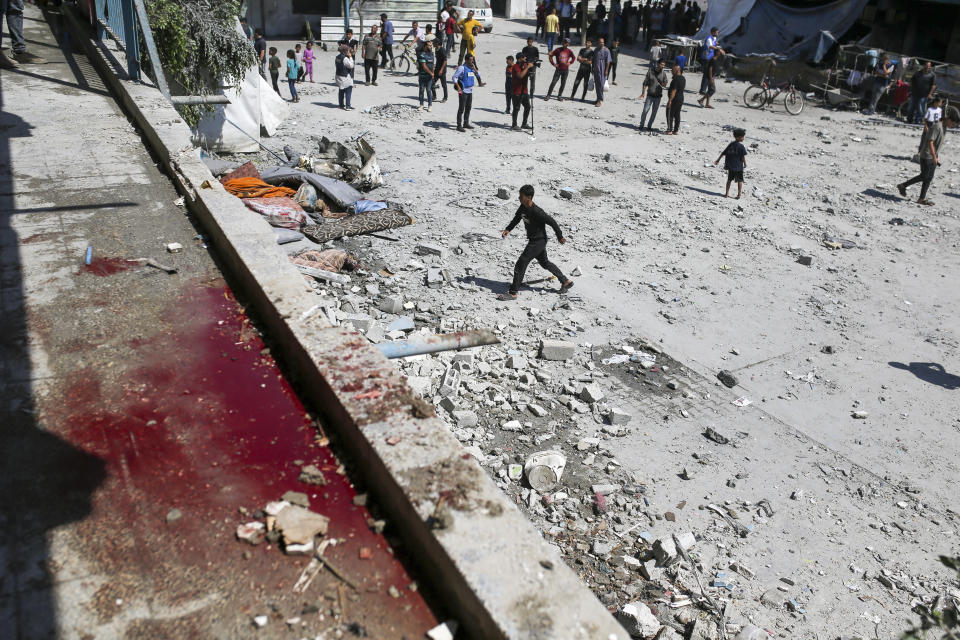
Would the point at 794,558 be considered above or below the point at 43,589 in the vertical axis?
below

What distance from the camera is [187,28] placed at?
36.5 feet

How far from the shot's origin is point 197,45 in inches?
442

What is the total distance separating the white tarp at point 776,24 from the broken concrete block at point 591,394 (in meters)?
22.4

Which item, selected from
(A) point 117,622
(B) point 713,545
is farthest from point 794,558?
(A) point 117,622

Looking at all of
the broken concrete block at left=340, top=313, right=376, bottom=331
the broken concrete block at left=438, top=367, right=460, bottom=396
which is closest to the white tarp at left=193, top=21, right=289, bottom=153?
the broken concrete block at left=340, top=313, right=376, bottom=331

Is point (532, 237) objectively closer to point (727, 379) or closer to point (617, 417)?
point (727, 379)

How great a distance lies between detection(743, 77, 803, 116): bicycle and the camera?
67.9 feet

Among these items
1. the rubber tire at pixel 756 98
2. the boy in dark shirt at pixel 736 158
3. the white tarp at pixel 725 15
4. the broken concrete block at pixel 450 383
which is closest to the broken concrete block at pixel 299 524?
the broken concrete block at pixel 450 383

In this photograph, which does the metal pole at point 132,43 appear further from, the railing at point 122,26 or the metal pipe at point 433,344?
the metal pipe at point 433,344

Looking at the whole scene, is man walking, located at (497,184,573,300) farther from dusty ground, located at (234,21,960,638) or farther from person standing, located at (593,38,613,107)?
person standing, located at (593,38,613,107)

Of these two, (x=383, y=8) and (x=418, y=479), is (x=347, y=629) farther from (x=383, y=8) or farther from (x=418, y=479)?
(x=383, y=8)

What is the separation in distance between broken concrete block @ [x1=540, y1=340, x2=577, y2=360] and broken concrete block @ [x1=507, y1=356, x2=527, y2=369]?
26 centimetres

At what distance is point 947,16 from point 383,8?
1951cm

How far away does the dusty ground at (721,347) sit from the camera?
17.5ft
